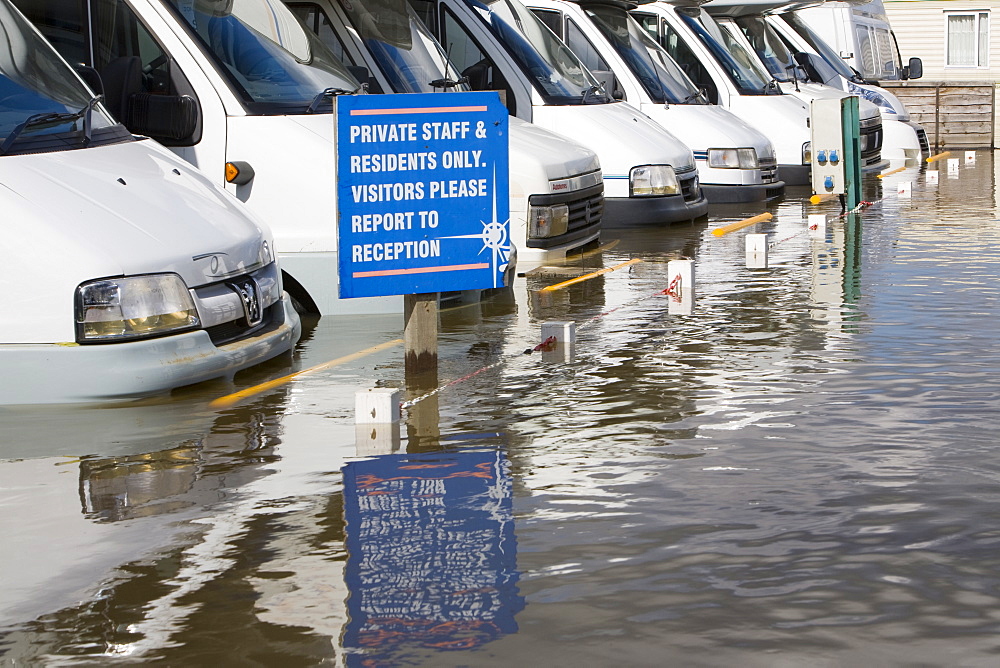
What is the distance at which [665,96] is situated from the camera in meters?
17.7

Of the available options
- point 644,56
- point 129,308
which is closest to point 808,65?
point 644,56

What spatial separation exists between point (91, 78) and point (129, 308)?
2199mm

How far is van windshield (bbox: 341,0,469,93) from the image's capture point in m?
11.8

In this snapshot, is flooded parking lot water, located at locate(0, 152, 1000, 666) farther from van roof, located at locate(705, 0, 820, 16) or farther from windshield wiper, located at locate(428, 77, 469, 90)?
van roof, located at locate(705, 0, 820, 16)

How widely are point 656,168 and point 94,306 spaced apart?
A: 8.94 m

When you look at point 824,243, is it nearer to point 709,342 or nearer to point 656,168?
point 656,168

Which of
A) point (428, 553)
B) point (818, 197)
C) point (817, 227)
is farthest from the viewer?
point (818, 197)

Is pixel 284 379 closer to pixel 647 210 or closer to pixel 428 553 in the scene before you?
pixel 428 553

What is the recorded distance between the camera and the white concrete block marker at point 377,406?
6.66m

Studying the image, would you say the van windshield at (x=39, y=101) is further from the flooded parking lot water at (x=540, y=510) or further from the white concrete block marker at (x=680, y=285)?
the white concrete block marker at (x=680, y=285)

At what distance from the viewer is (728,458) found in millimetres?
6145

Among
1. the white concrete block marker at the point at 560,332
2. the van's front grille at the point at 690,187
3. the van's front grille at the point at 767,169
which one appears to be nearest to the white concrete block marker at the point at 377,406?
the white concrete block marker at the point at 560,332

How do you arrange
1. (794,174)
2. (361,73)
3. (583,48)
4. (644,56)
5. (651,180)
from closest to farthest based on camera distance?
(361,73) < (651,180) < (583,48) < (644,56) < (794,174)

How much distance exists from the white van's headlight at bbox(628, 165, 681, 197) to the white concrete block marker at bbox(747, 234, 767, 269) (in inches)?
94.4
